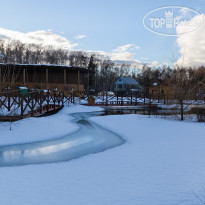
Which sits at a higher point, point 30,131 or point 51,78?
point 51,78

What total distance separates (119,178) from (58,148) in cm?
380

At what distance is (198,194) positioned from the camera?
4301mm

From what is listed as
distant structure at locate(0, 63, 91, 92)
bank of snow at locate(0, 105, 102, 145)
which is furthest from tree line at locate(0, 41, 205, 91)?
bank of snow at locate(0, 105, 102, 145)

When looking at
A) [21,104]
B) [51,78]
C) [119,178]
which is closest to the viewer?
[119,178]

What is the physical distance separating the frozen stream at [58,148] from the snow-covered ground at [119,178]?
61cm

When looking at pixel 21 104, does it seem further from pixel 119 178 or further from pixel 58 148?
pixel 119 178

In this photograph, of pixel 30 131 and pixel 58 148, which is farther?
pixel 30 131

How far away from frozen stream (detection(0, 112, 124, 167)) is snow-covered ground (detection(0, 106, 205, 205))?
611 mm

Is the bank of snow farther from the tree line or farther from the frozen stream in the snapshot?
the tree line

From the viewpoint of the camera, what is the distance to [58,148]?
8445 mm

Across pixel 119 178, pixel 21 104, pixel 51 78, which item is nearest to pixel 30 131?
pixel 21 104

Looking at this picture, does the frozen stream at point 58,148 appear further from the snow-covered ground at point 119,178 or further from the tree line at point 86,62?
the tree line at point 86,62

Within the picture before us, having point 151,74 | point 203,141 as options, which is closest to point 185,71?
point 203,141

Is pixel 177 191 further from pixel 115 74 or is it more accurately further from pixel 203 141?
pixel 115 74
